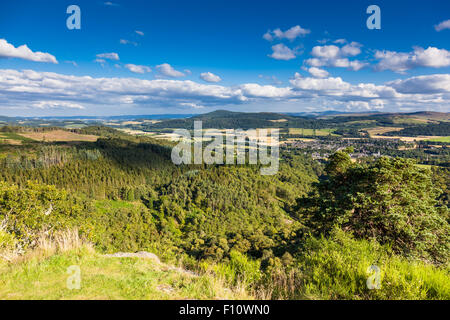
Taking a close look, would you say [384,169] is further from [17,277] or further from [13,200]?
[13,200]

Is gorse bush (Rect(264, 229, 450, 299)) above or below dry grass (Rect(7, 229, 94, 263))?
above

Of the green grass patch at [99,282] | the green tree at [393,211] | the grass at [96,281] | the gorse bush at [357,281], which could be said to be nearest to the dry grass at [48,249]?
the grass at [96,281]

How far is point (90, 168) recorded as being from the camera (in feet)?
423

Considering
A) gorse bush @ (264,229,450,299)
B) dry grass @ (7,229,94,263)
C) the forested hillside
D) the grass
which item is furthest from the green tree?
dry grass @ (7,229,94,263)

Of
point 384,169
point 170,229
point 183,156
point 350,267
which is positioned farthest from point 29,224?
point 183,156

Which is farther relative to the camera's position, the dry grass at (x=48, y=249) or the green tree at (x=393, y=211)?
the green tree at (x=393, y=211)

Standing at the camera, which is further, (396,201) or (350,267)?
(396,201)

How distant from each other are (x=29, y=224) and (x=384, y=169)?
30039 millimetres

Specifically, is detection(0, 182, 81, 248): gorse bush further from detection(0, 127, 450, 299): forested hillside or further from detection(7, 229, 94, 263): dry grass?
detection(7, 229, 94, 263): dry grass

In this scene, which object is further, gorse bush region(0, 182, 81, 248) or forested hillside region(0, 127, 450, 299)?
gorse bush region(0, 182, 81, 248)

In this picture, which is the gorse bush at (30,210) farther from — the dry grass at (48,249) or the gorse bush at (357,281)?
the gorse bush at (357,281)

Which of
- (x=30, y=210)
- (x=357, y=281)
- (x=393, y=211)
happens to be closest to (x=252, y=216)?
(x=393, y=211)

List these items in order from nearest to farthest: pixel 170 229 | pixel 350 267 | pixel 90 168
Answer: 1. pixel 350 267
2. pixel 170 229
3. pixel 90 168
